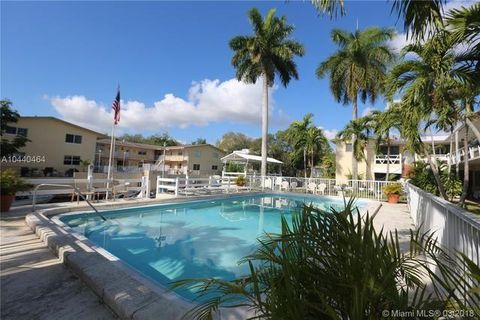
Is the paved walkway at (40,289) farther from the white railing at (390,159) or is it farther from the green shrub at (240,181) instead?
the white railing at (390,159)

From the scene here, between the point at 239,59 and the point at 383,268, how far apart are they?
67.0ft

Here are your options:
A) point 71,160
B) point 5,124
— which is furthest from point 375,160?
point 5,124

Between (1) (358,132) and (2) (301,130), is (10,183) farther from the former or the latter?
(2) (301,130)

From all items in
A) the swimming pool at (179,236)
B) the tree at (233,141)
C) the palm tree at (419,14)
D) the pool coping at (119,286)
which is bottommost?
the swimming pool at (179,236)

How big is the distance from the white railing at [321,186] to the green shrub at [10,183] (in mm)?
13033

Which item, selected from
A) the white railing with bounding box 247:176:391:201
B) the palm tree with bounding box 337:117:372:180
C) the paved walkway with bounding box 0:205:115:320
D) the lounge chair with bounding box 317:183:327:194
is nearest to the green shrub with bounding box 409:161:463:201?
the white railing with bounding box 247:176:391:201

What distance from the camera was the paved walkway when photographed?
2613 mm

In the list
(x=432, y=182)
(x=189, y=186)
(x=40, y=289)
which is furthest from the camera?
(x=189, y=186)

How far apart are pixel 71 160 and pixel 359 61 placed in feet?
96.3

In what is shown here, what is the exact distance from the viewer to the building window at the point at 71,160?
27.5 metres

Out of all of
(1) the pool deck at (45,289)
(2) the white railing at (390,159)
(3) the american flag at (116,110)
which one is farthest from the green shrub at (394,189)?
(3) the american flag at (116,110)

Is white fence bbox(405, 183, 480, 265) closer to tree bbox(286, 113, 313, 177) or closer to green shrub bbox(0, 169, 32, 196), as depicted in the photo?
green shrub bbox(0, 169, 32, 196)

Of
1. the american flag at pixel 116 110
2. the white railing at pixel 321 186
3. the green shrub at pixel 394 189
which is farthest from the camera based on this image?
the american flag at pixel 116 110

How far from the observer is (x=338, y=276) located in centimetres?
150
